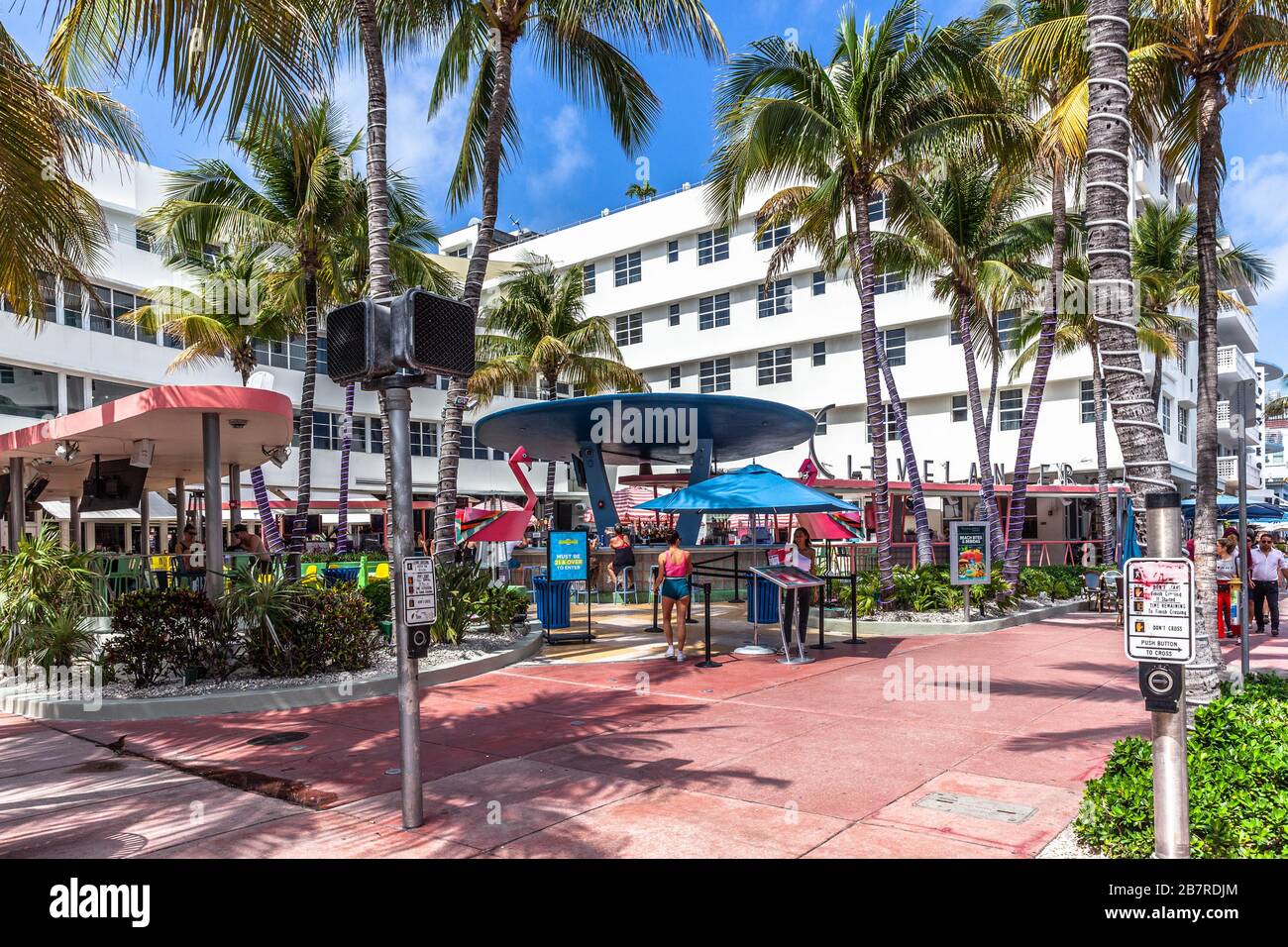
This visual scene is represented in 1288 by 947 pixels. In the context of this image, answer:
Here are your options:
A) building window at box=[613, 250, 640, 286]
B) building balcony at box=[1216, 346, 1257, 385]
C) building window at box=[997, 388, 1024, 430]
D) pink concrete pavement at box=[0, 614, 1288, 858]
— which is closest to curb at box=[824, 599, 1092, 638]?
pink concrete pavement at box=[0, 614, 1288, 858]

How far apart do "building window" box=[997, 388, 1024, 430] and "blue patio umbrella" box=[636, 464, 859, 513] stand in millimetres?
24853

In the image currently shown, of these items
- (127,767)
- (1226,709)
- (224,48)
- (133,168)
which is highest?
(133,168)

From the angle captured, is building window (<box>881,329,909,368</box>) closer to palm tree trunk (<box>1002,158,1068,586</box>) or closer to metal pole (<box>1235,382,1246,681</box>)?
palm tree trunk (<box>1002,158,1068,586</box>)

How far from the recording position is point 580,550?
13484 millimetres

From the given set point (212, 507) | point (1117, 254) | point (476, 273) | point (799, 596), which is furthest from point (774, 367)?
point (1117, 254)

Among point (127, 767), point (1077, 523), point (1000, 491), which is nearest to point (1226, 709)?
point (127, 767)

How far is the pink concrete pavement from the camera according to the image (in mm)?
5234

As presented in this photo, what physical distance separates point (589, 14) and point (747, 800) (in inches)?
477

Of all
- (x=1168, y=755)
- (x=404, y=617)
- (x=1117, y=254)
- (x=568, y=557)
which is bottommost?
(x=1168, y=755)

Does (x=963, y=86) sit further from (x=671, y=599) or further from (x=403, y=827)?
(x=403, y=827)

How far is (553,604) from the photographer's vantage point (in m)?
13.8

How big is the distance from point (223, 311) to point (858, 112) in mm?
19486

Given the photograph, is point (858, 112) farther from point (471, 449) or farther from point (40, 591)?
point (471, 449)

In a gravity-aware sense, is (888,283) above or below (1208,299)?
above
